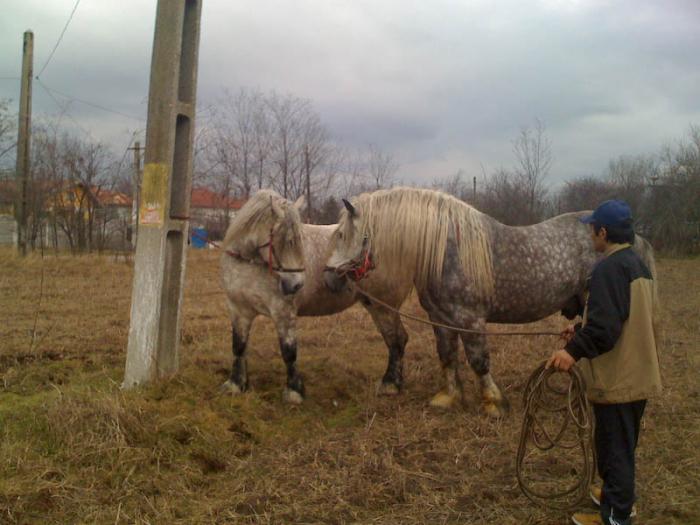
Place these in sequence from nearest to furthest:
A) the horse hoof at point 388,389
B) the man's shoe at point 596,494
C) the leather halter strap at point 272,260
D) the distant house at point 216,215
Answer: the man's shoe at point 596,494
the leather halter strap at point 272,260
the horse hoof at point 388,389
the distant house at point 216,215

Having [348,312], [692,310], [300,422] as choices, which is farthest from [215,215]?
[300,422]

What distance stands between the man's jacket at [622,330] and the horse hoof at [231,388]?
10.1 feet

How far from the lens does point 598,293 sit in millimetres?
2691

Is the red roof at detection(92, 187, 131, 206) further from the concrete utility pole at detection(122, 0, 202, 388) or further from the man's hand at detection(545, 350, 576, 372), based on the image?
the man's hand at detection(545, 350, 576, 372)

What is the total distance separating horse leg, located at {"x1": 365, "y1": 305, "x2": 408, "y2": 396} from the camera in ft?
17.7

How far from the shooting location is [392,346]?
5.51 meters

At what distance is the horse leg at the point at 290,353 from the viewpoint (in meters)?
4.87

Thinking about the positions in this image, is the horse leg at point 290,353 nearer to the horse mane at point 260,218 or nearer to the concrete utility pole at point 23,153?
the horse mane at point 260,218

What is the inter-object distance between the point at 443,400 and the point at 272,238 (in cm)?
210

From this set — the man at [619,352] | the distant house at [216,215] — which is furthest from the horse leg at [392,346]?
the distant house at [216,215]

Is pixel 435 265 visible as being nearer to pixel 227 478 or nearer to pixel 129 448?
pixel 227 478

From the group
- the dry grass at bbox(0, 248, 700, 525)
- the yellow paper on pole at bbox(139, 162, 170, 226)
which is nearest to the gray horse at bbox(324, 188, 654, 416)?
the dry grass at bbox(0, 248, 700, 525)

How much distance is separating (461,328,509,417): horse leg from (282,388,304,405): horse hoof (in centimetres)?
155

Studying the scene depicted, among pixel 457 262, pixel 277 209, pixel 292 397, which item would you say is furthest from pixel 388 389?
pixel 277 209
